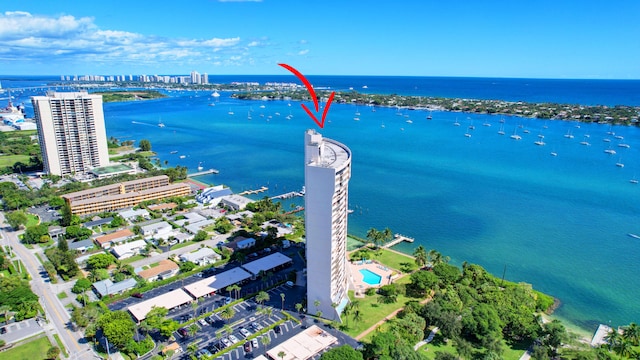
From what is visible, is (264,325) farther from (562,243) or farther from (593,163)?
(593,163)

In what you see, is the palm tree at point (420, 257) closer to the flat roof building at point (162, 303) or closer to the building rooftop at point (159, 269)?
the flat roof building at point (162, 303)

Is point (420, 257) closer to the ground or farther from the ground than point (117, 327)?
closer to the ground

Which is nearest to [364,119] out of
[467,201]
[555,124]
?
[555,124]

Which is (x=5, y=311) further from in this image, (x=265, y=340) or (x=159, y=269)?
(x=265, y=340)

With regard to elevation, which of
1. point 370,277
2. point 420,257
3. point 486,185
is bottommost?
point 370,277

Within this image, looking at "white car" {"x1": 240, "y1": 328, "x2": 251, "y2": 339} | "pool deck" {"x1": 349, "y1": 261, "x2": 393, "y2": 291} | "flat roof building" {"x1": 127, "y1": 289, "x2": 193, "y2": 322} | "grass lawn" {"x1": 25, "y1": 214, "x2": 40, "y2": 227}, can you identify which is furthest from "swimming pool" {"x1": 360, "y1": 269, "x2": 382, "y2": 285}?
"grass lawn" {"x1": 25, "y1": 214, "x2": 40, "y2": 227}

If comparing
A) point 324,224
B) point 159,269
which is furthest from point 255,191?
point 324,224

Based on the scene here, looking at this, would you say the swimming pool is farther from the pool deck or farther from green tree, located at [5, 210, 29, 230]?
green tree, located at [5, 210, 29, 230]
